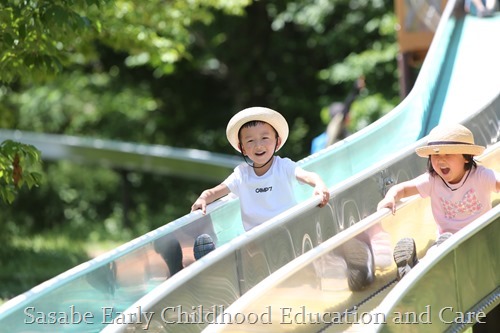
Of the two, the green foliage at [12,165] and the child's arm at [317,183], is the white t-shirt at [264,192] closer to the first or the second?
the child's arm at [317,183]

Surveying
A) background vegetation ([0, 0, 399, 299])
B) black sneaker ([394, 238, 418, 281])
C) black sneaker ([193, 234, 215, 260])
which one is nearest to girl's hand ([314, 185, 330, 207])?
black sneaker ([394, 238, 418, 281])

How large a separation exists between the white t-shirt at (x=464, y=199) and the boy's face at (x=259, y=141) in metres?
1.05

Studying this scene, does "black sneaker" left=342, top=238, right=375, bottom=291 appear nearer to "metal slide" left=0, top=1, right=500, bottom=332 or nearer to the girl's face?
"metal slide" left=0, top=1, right=500, bottom=332

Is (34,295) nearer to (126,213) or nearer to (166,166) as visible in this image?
(166,166)

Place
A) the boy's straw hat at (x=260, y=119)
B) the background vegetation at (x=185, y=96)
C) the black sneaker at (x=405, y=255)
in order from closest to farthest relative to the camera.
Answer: the black sneaker at (x=405, y=255), the boy's straw hat at (x=260, y=119), the background vegetation at (x=185, y=96)

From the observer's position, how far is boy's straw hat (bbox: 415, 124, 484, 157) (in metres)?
5.78

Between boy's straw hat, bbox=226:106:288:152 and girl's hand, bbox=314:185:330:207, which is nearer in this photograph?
girl's hand, bbox=314:185:330:207

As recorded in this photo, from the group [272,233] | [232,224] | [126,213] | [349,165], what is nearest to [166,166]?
[126,213]

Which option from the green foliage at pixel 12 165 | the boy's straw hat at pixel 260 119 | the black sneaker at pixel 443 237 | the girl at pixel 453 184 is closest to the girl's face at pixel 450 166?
the girl at pixel 453 184

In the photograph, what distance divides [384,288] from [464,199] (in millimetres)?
716

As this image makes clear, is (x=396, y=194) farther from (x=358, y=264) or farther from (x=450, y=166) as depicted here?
(x=358, y=264)

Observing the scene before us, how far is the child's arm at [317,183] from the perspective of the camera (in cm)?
574

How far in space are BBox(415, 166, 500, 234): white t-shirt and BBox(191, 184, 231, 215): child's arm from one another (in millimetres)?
1303

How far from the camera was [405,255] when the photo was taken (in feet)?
18.5
